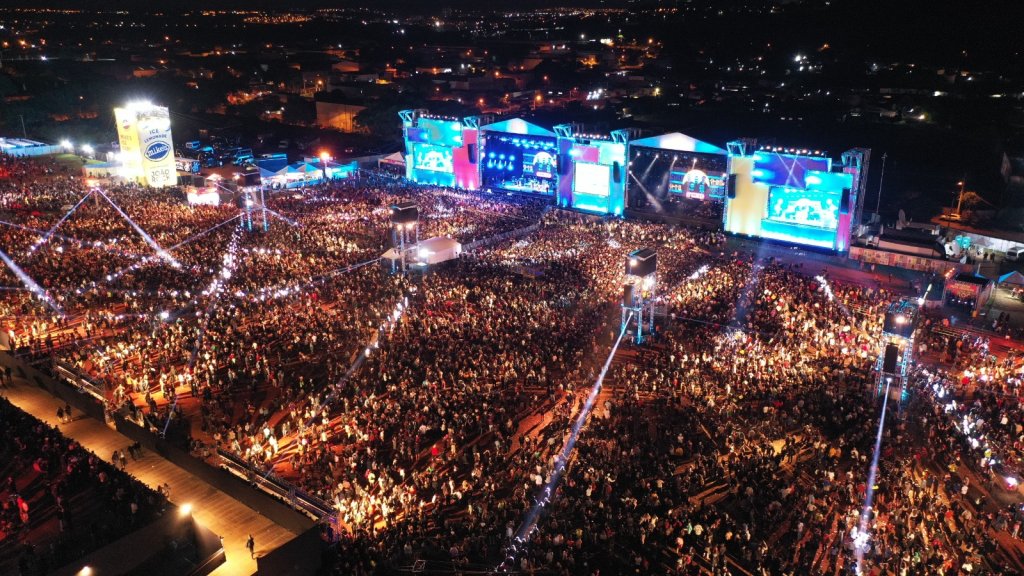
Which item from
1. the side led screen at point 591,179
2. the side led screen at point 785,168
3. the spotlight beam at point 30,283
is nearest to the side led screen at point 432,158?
the side led screen at point 591,179

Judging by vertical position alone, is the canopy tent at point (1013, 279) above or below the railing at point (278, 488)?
above

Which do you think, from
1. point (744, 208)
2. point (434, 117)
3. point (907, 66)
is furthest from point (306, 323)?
point (907, 66)

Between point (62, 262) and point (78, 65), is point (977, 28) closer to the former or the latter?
point (62, 262)

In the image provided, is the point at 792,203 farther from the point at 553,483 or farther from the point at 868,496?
the point at 553,483

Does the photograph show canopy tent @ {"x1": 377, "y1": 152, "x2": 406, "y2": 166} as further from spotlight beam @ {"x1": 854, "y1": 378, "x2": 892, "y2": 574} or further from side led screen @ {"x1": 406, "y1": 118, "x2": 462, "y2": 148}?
spotlight beam @ {"x1": 854, "y1": 378, "x2": 892, "y2": 574}

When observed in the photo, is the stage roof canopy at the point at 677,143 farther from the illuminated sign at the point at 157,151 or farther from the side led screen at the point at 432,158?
the illuminated sign at the point at 157,151

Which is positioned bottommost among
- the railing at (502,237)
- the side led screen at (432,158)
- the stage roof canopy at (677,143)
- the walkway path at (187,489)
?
the walkway path at (187,489)
